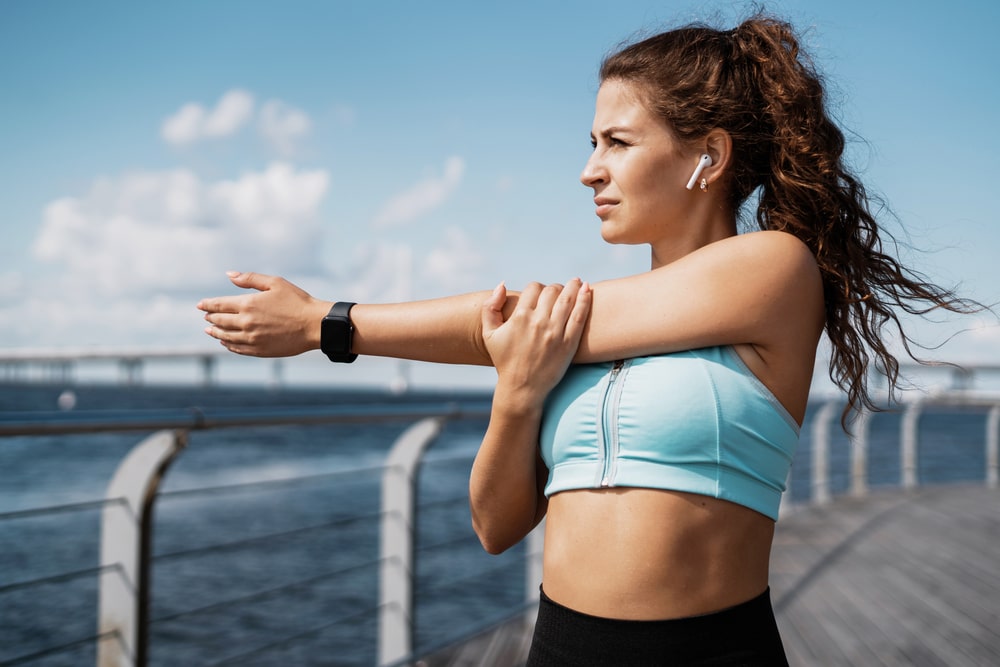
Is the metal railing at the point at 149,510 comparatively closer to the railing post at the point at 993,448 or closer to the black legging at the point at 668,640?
the black legging at the point at 668,640

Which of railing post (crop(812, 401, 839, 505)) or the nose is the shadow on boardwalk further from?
the nose

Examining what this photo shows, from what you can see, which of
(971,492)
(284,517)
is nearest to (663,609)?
(971,492)

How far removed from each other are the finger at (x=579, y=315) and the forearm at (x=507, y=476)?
0.28 ft

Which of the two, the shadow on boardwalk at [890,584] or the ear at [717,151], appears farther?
the shadow on boardwalk at [890,584]

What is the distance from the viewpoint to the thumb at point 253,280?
1.02 meters

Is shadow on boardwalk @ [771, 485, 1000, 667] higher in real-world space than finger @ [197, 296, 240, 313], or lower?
lower

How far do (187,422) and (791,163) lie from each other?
127 centimetres

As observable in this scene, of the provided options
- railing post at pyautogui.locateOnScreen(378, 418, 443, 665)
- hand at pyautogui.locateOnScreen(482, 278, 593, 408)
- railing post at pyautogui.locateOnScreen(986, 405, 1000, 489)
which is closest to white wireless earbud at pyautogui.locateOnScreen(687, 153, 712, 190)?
hand at pyautogui.locateOnScreen(482, 278, 593, 408)

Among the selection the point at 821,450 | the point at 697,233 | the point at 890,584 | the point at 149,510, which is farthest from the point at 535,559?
the point at 821,450

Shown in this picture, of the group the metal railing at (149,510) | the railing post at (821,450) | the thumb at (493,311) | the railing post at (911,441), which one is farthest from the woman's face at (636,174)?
the railing post at (911,441)

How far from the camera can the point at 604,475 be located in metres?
0.90

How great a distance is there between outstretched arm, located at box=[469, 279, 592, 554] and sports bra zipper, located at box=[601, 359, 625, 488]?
0.06 meters

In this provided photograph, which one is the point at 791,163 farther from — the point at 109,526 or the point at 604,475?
the point at 109,526

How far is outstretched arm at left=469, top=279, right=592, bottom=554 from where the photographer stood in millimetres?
922
